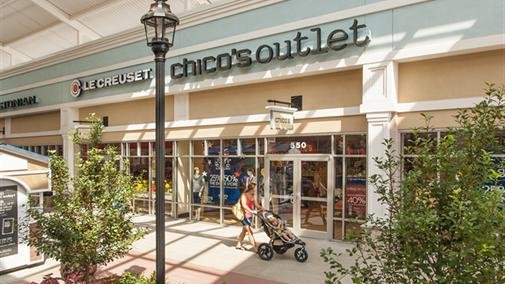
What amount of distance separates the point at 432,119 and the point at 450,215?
7469mm

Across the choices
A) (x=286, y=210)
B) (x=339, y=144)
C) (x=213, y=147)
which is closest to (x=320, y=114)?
(x=339, y=144)

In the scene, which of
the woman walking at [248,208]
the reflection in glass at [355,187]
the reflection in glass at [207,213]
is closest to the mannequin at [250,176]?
the reflection in glass at [207,213]

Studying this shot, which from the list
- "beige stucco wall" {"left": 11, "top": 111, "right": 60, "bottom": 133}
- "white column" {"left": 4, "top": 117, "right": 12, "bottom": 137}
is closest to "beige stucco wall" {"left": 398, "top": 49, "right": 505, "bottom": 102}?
"beige stucco wall" {"left": 11, "top": 111, "right": 60, "bottom": 133}

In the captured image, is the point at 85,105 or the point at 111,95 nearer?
the point at 111,95

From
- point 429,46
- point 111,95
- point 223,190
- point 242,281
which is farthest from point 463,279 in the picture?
point 111,95

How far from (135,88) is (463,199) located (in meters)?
14.1

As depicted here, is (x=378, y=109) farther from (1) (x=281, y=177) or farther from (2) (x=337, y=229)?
(1) (x=281, y=177)

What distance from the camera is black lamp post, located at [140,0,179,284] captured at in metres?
5.01

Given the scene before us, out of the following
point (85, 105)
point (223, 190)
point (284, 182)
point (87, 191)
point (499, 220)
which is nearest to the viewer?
point (499, 220)

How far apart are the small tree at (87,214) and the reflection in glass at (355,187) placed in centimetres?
627

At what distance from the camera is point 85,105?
17.8m

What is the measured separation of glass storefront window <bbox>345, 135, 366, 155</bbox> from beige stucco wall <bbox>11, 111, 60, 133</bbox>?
14969mm

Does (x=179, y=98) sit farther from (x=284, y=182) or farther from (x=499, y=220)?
(x=499, y=220)

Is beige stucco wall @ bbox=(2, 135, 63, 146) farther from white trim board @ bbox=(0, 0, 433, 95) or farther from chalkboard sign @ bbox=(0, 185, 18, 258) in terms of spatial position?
chalkboard sign @ bbox=(0, 185, 18, 258)
